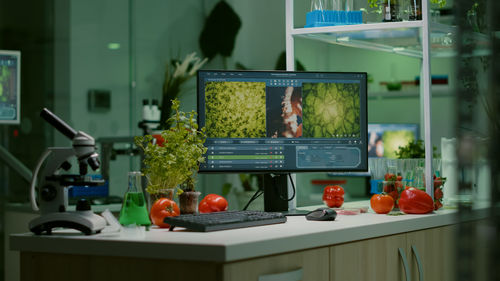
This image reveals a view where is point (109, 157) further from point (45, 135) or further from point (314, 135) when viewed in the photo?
point (314, 135)

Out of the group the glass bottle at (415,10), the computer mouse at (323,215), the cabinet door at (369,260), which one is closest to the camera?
the cabinet door at (369,260)

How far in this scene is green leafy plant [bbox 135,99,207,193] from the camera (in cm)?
228

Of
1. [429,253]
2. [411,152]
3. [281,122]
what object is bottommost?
[429,253]

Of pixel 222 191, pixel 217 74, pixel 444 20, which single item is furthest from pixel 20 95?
pixel 444 20

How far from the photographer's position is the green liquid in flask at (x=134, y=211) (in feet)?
6.57

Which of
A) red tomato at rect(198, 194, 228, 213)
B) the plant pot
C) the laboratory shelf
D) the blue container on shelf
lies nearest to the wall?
the laboratory shelf

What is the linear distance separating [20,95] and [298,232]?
10.7ft

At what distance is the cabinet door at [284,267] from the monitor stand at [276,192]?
597mm

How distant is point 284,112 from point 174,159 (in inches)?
19.8

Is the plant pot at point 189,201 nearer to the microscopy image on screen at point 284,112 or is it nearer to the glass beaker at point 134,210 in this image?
the glass beaker at point 134,210

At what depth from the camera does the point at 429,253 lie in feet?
8.07

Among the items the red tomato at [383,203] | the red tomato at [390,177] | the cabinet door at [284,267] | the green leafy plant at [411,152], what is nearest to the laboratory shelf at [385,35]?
the green leafy plant at [411,152]

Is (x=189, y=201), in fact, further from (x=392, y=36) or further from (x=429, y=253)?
(x=392, y=36)

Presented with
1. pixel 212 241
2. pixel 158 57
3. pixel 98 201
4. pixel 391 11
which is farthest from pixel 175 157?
pixel 158 57
